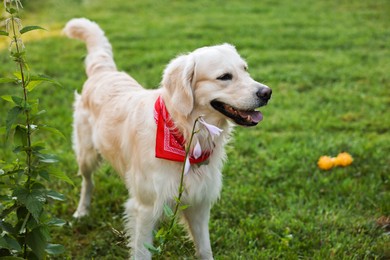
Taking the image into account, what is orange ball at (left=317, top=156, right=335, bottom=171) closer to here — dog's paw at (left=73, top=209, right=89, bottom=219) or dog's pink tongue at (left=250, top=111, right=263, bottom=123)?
dog's pink tongue at (left=250, top=111, right=263, bottom=123)

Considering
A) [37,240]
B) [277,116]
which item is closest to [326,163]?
[277,116]

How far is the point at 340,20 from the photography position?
976 cm

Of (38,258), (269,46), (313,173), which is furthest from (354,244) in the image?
(269,46)

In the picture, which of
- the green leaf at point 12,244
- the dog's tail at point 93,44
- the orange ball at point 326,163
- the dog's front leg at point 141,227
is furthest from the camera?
the orange ball at point 326,163

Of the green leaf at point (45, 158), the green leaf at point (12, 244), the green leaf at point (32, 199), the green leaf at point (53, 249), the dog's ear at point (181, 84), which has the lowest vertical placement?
the green leaf at point (53, 249)

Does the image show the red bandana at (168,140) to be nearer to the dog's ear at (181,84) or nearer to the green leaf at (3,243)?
Answer: the dog's ear at (181,84)

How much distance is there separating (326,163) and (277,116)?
4.42ft

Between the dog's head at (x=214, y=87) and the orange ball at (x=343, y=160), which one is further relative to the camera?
the orange ball at (x=343, y=160)

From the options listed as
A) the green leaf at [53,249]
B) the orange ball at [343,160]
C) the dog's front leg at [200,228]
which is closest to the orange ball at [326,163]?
the orange ball at [343,160]

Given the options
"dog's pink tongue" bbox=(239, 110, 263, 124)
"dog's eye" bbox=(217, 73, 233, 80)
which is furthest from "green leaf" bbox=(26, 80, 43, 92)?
"dog's pink tongue" bbox=(239, 110, 263, 124)

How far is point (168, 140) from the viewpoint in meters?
2.94

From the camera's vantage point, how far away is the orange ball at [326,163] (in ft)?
14.9

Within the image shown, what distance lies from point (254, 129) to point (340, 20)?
5.21 meters

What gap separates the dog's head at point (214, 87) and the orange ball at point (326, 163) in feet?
6.30
